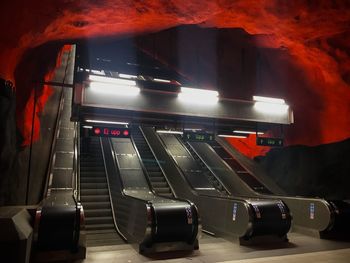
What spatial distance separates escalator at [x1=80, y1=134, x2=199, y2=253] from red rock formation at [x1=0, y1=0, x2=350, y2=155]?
3.25 meters

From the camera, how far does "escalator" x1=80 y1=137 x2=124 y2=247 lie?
8.12m

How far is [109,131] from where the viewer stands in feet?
31.1

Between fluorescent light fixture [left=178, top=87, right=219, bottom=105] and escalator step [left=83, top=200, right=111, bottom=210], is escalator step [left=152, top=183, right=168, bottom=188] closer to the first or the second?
escalator step [left=83, top=200, right=111, bottom=210]

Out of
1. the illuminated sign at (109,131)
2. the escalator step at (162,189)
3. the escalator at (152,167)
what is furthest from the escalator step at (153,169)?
the illuminated sign at (109,131)

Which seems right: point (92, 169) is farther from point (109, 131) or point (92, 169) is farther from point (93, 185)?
point (109, 131)

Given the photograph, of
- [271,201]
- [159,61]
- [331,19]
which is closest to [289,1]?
[331,19]

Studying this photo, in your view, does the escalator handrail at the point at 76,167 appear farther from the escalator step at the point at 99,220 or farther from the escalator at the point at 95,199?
the escalator step at the point at 99,220

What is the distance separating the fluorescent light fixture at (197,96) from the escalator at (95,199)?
3.91 meters

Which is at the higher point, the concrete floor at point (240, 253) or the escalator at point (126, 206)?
the escalator at point (126, 206)

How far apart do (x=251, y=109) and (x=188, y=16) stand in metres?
4.00

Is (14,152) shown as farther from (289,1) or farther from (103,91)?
(289,1)

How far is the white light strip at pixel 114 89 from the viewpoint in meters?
8.51

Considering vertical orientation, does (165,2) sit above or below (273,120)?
above

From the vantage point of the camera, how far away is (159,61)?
63.3 feet
